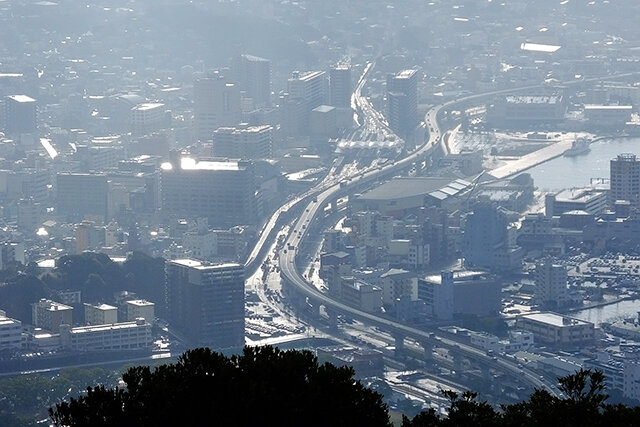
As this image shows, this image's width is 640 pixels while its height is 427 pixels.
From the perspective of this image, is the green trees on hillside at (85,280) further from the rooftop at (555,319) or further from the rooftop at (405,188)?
the rooftop at (405,188)

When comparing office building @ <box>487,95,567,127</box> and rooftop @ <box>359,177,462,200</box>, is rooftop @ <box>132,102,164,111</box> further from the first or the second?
rooftop @ <box>359,177,462,200</box>

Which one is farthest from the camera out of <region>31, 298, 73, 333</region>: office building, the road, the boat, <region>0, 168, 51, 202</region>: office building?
the boat

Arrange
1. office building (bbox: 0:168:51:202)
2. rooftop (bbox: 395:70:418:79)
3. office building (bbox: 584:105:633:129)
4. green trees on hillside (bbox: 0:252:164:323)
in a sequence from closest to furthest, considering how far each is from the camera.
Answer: green trees on hillside (bbox: 0:252:164:323), office building (bbox: 0:168:51:202), rooftop (bbox: 395:70:418:79), office building (bbox: 584:105:633:129)

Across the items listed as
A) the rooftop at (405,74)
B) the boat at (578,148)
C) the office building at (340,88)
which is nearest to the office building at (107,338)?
the boat at (578,148)

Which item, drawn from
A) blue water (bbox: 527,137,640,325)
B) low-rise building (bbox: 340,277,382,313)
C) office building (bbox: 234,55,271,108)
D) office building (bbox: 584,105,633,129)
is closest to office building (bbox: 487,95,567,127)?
office building (bbox: 584,105,633,129)

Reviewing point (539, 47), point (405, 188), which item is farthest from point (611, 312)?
point (539, 47)

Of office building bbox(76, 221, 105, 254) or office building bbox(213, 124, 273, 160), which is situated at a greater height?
office building bbox(213, 124, 273, 160)

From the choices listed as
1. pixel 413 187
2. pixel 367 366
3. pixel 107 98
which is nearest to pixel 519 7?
pixel 107 98
